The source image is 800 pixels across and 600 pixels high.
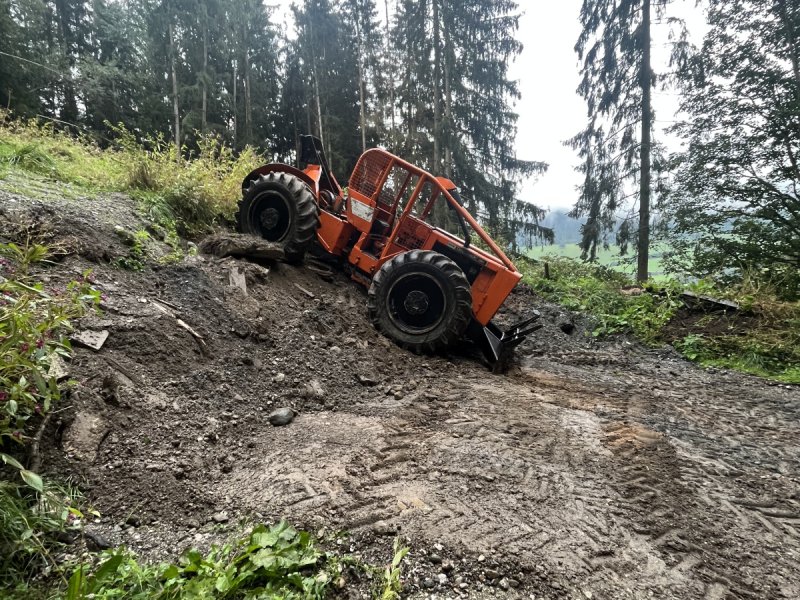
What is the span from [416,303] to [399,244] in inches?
41.6

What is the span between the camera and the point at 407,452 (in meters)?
2.53

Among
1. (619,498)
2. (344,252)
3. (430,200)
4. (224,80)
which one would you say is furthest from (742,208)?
(224,80)

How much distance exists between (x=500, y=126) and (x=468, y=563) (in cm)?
1668

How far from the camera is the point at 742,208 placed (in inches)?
313

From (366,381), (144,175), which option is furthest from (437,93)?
(366,381)

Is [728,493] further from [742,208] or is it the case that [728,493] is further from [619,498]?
[742,208]

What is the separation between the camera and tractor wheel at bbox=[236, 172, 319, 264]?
5426 mm

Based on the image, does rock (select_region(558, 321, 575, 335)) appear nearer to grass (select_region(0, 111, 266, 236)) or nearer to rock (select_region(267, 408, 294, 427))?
rock (select_region(267, 408, 294, 427))

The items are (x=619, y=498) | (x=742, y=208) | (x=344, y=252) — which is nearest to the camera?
(x=619, y=498)

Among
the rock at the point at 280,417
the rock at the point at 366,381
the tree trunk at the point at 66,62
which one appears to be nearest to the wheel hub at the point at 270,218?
the rock at the point at 366,381

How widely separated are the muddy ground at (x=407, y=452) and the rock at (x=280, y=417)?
0.09 metres

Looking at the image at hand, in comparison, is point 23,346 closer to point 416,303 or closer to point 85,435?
point 85,435

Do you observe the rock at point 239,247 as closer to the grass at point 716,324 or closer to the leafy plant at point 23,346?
the leafy plant at point 23,346

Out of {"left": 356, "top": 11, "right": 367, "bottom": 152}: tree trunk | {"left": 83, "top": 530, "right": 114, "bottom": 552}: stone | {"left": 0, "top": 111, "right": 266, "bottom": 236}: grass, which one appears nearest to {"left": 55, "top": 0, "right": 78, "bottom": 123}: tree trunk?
{"left": 356, "top": 11, "right": 367, "bottom": 152}: tree trunk
